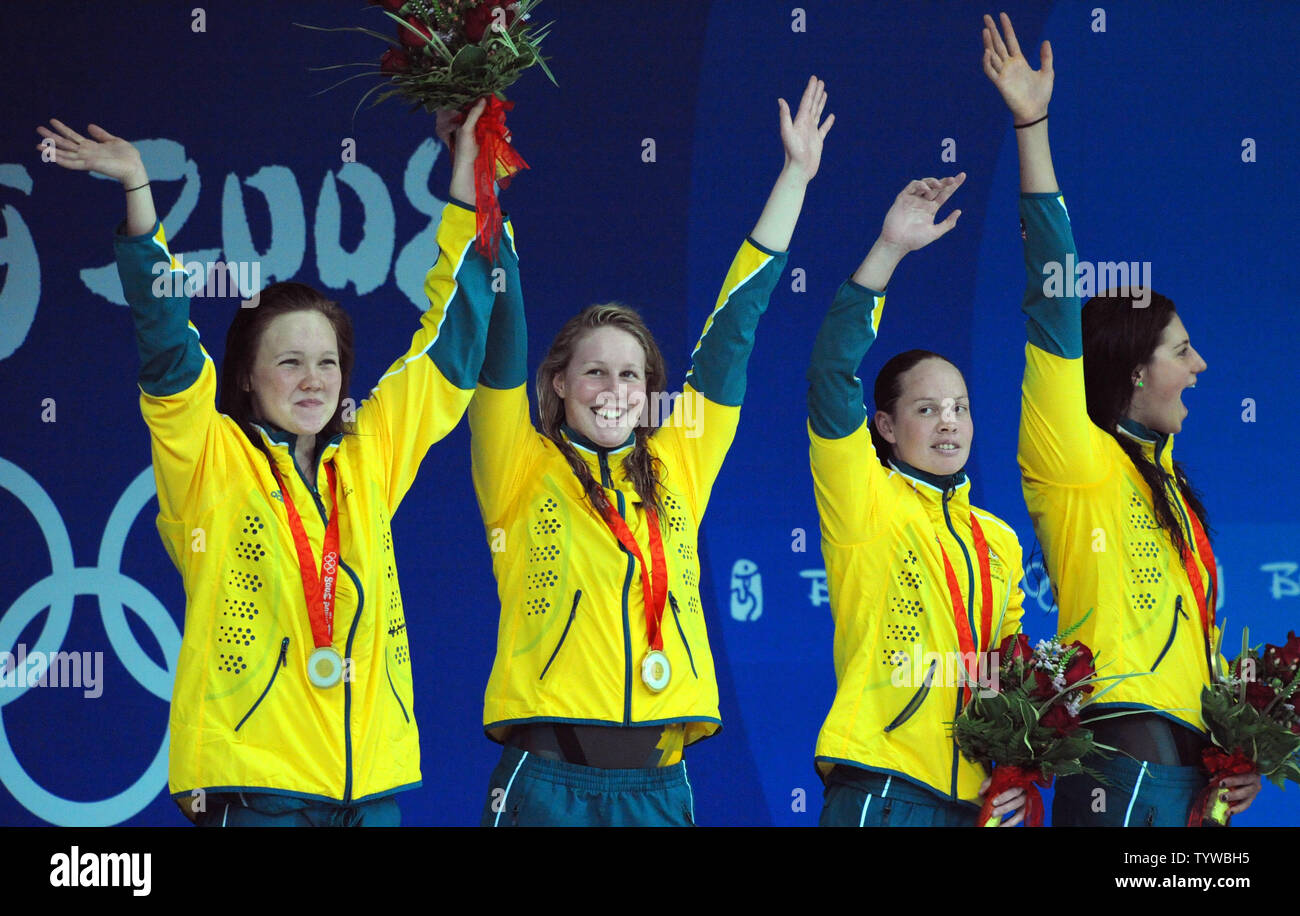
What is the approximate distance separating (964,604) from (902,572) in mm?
166

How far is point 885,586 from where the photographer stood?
3855 mm

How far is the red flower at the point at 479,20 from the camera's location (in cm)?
354

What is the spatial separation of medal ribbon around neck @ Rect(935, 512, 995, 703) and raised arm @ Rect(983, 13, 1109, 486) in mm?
329

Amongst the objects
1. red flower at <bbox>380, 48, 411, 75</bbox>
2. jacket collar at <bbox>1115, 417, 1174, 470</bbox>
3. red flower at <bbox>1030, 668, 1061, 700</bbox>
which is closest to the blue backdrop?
jacket collar at <bbox>1115, 417, 1174, 470</bbox>

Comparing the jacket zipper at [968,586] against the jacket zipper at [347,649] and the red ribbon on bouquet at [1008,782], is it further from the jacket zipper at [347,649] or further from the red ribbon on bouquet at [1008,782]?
the jacket zipper at [347,649]

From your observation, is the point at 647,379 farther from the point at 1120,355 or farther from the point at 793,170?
the point at 1120,355

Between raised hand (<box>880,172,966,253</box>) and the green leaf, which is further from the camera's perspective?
raised hand (<box>880,172,966,253</box>)

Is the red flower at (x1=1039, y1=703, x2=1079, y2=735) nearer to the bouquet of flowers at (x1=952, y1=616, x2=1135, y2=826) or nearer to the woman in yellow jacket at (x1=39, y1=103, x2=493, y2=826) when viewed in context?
the bouquet of flowers at (x1=952, y1=616, x2=1135, y2=826)

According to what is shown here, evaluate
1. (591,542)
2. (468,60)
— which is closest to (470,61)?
(468,60)

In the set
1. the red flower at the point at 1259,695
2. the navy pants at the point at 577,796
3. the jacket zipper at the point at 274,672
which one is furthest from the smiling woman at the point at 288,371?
the red flower at the point at 1259,695

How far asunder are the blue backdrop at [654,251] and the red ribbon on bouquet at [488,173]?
42.0 inches

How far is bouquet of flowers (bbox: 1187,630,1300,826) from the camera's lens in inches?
151

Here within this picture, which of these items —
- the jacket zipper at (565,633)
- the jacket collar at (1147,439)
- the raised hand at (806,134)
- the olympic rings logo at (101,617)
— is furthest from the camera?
the olympic rings logo at (101,617)

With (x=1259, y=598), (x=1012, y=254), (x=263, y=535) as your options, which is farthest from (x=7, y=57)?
(x=1259, y=598)
